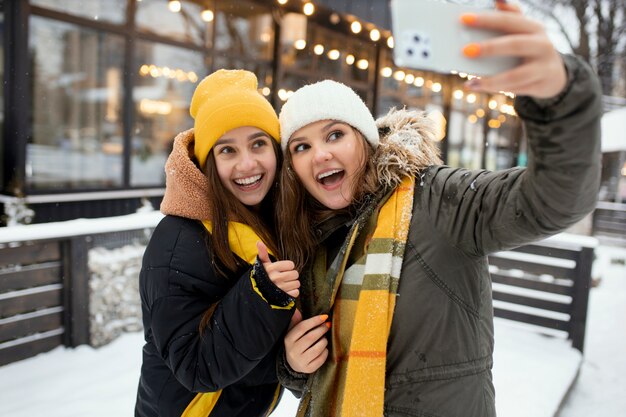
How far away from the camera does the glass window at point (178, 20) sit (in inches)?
289

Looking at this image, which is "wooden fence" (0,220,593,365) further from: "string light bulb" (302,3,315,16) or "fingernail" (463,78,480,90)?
"string light bulb" (302,3,315,16)

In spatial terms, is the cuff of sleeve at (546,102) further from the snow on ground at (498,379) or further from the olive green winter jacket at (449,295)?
the snow on ground at (498,379)

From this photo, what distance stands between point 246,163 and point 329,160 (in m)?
0.36

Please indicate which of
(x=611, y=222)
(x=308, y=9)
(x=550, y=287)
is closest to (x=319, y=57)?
(x=308, y=9)

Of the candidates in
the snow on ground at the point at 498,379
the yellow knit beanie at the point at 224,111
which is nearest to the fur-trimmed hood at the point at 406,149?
the yellow knit beanie at the point at 224,111

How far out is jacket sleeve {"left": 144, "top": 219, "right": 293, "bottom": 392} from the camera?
138 cm

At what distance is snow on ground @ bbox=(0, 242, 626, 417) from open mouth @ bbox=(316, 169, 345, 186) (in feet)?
7.81

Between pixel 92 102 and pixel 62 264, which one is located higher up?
pixel 92 102

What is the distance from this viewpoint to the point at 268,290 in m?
1.37

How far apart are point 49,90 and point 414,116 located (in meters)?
6.84

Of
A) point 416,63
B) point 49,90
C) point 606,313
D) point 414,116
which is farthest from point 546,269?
point 49,90

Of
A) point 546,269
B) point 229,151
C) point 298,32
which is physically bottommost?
point 546,269

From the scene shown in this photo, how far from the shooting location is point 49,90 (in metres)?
6.64

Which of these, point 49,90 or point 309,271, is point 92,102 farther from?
point 309,271
